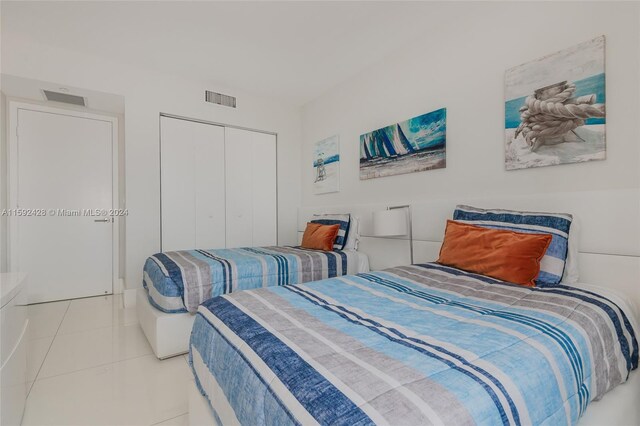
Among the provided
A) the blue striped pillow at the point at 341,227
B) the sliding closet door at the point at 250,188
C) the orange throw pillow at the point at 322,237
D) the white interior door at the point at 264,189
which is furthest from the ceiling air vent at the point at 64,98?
the blue striped pillow at the point at 341,227

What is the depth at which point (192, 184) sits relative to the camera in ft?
12.3

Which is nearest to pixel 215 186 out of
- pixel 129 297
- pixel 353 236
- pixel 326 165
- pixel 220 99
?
pixel 220 99

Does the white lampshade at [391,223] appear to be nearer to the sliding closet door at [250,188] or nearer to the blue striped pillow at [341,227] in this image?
the blue striped pillow at [341,227]

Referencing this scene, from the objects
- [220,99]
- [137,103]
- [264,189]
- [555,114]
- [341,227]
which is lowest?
[341,227]

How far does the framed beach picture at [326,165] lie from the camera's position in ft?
12.3

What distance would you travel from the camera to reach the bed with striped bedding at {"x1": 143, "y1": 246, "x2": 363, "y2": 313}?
2156mm

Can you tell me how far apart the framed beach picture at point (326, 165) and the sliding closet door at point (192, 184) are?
4.07ft

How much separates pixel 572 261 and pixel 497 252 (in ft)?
1.39

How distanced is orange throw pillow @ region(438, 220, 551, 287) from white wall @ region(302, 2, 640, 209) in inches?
19.9

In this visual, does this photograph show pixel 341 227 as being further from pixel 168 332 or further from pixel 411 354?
pixel 411 354

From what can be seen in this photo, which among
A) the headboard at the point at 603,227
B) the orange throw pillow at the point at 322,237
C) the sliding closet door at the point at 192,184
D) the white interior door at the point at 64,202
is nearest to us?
the headboard at the point at 603,227

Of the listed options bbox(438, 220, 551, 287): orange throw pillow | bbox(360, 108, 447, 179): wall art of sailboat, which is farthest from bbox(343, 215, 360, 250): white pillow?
bbox(438, 220, 551, 287): orange throw pillow

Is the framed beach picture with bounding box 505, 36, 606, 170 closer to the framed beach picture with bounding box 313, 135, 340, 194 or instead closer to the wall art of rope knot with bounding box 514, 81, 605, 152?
the wall art of rope knot with bounding box 514, 81, 605, 152

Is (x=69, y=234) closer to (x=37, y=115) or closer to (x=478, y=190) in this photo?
(x=37, y=115)
